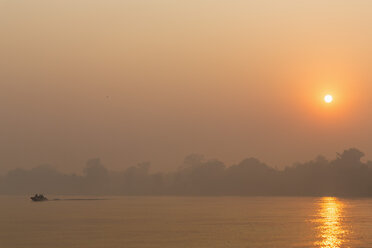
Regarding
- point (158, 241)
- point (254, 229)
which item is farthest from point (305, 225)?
point (158, 241)

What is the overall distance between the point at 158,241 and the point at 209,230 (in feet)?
73.9

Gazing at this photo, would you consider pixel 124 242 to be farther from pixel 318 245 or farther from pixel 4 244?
pixel 318 245

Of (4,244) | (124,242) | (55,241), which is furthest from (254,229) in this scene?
(4,244)

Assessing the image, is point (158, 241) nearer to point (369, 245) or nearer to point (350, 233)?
point (369, 245)

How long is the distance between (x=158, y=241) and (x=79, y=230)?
23.5 metres

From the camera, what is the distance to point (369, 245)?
86.8m

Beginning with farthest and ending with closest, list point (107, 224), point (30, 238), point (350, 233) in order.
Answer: point (107, 224) → point (350, 233) → point (30, 238)

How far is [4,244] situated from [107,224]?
40.1 meters

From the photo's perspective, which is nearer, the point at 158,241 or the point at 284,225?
the point at 158,241

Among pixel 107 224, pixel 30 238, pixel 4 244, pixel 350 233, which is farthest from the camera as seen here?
pixel 107 224

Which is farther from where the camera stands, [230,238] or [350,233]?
[350,233]

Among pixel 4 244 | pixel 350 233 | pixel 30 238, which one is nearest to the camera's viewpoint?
pixel 4 244

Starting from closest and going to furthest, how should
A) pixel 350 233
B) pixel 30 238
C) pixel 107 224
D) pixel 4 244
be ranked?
pixel 4 244 → pixel 30 238 → pixel 350 233 → pixel 107 224

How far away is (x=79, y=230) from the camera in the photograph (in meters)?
106
